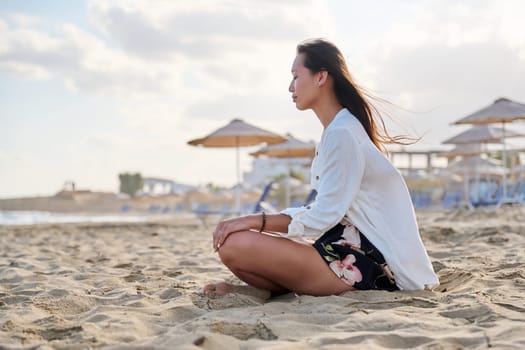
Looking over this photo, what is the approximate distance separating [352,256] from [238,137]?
32.5 ft

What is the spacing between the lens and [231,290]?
2.77 m

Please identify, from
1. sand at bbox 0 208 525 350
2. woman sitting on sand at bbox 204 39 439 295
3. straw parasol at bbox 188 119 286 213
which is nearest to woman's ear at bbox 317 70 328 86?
woman sitting on sand at bbox 204 39 439 295

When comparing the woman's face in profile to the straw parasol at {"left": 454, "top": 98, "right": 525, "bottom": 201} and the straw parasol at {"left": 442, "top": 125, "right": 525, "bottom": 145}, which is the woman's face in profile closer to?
the straw parasol at {"left": 454, "top": 98, "right": 525, "bottom": 201}

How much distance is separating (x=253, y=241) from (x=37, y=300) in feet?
3.47

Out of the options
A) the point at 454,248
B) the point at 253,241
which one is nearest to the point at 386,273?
the point at 253,241

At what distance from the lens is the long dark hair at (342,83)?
8.71 ft

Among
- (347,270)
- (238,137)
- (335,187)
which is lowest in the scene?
(347,270)

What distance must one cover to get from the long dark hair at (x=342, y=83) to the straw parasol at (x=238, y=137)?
8.73 m

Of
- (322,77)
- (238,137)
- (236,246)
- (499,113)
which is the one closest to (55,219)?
(238,137)

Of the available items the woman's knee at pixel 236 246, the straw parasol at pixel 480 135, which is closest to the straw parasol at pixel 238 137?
the straw parasol at pixel 480 135

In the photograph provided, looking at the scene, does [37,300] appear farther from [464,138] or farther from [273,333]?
[464,138]

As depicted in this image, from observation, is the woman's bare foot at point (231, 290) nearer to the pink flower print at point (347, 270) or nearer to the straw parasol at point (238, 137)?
the pink flower print at point (347, 270)

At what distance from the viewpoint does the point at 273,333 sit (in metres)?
1.95

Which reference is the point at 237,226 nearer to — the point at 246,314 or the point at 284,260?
the point at 284,260
